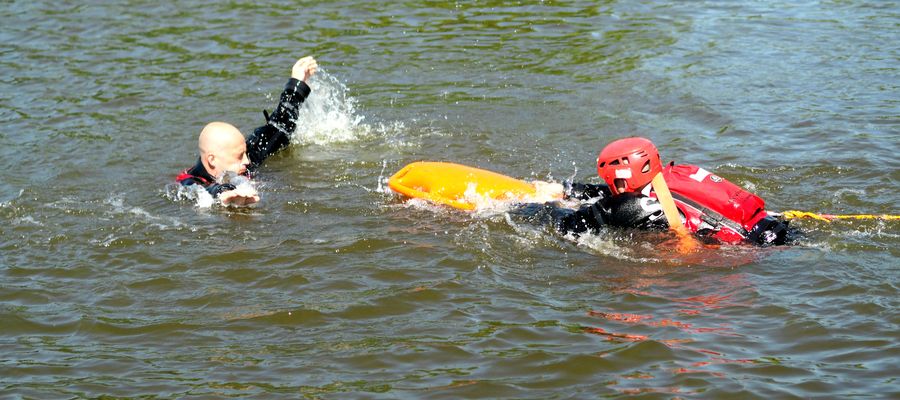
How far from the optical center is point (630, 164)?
677 centimetres

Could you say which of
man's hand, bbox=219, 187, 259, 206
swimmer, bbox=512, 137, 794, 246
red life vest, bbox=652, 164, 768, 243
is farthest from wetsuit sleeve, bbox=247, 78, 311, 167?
red life vest, bbox=652, 164, 768, 243

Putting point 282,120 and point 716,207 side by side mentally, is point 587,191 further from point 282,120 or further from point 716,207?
point 282,120

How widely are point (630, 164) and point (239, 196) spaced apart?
130 inches

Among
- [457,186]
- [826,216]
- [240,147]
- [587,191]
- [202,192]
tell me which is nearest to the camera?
[826,216]

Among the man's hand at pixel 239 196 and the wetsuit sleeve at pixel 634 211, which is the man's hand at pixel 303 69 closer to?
the man's hand at pixel 239 196

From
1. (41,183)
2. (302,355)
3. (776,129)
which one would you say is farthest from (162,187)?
(776,129)

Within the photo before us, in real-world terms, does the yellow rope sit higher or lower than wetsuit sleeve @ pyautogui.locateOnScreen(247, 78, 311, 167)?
lower

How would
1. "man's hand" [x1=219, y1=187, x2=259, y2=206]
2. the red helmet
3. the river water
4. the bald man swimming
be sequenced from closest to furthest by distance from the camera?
the river water
the red helmet
"man's hand" [x1=219, y1=187, x2=259, y2=206]
the bald man swimming

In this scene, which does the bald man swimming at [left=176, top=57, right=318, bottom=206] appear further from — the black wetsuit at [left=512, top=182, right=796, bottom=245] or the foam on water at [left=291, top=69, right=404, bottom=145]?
the black wetsuit at [left=512, top=182, right=796, bottom=245]

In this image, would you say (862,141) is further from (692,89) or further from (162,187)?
(162,187)

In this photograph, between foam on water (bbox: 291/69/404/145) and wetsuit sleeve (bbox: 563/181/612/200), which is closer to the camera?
wetsuit sleeve (bbox: 563/181/612/200)

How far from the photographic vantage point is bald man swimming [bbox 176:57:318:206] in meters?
8.52

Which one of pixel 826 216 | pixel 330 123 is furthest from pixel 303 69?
pixel 826 216

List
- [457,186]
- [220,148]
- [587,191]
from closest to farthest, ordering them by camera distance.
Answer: [587,191] → [457,186] → [220,148]
